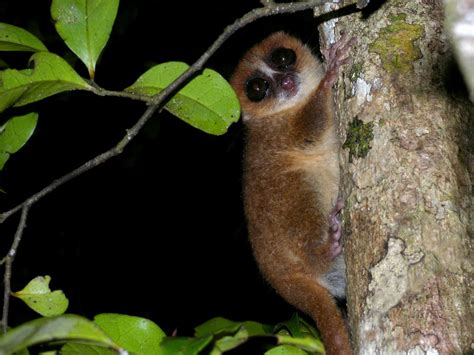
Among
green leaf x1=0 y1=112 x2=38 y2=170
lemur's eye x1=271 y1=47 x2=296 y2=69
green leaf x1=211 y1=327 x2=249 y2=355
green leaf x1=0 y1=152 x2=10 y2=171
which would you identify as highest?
lemur's eye x1=271 y1=47 x2=296 y2=69

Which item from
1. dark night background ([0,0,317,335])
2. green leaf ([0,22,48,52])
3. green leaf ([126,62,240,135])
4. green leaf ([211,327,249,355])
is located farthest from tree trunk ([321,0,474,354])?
dark night background ([0,0,317,335])

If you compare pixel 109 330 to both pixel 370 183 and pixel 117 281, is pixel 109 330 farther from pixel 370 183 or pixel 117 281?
pixel 117 281

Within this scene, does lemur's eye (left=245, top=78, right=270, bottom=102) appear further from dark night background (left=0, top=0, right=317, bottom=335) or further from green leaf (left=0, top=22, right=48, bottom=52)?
green leaf (left=0, top=22, right=48, bottom=52)

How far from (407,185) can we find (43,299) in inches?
56.7

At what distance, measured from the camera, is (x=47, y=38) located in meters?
5.91

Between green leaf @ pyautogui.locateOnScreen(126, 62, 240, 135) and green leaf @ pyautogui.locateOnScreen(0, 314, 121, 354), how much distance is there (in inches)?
58.4

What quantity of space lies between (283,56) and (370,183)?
10.3 feet

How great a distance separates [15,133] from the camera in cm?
301

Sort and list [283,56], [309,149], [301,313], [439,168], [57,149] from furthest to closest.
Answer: [57,149]
[283,56]
[309,149]
[301,313]
[439,168]

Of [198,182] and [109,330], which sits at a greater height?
[109,330]

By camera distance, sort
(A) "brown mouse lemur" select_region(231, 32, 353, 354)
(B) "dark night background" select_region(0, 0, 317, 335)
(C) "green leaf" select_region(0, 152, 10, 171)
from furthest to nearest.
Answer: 1. (B) "dark night background" select_region(0, 0, 317, 335)
2. (A) "brown mouse lemur" select_region(231, 32, 353, 354)
3. (C) "green leaf" select_region(0, 152, 10, 171)

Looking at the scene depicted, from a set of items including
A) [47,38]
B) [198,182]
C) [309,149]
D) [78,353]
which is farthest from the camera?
[198,182]

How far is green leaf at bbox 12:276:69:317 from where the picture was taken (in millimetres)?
2588

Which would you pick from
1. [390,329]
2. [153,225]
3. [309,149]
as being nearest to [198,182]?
[153,225]
